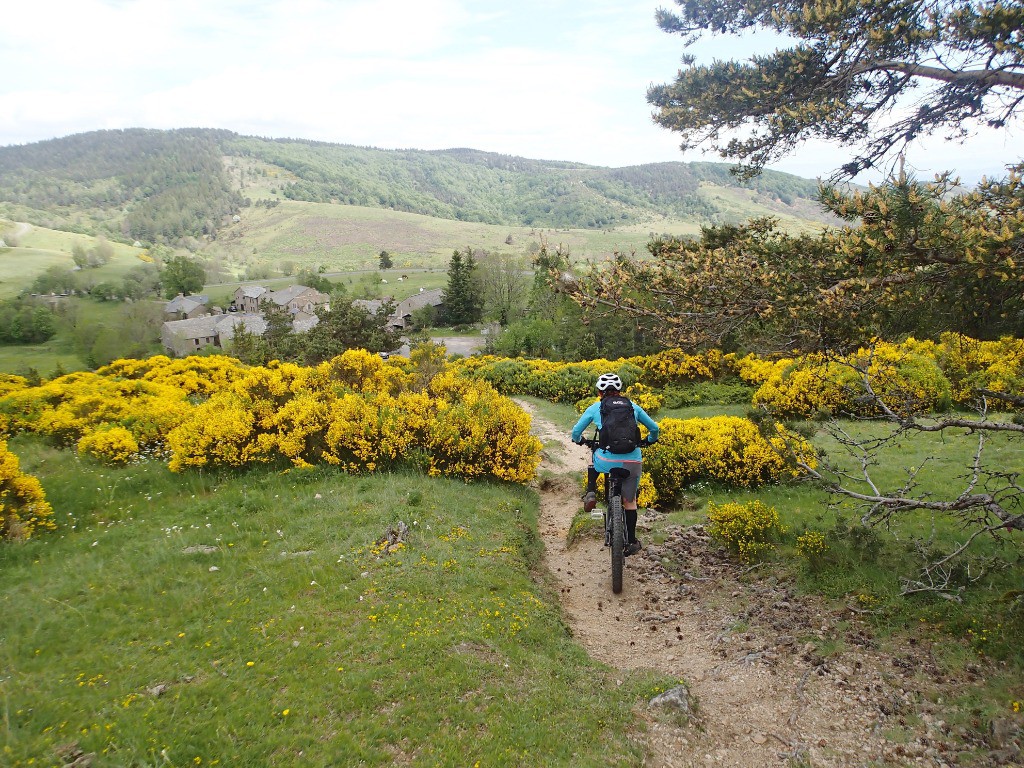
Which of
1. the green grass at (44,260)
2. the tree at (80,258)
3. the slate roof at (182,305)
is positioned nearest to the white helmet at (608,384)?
the slate roof at (182,305)

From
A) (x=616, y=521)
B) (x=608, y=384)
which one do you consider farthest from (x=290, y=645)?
(x=608, y=384)

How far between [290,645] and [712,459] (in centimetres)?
720

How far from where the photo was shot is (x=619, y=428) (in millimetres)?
6129

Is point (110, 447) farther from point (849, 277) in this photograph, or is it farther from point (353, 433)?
point (849, 277)

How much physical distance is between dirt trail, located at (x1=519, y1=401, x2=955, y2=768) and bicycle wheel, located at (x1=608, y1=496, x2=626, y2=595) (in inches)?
9.9

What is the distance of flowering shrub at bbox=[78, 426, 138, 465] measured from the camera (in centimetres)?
880

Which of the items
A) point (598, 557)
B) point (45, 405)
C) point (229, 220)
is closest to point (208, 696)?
point (598, 557)

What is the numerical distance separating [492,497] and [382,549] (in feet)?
9.15

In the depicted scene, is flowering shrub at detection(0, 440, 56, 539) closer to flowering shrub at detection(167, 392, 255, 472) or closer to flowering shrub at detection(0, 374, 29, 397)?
flowering shrub at detection(167, 392, 255, 472)

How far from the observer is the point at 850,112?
20.3 ft

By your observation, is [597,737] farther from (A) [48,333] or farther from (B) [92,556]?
(A) [48,333]

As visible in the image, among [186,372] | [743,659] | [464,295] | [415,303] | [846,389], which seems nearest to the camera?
[743,659]

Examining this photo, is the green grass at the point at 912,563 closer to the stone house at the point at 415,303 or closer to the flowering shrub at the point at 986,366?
the flowering shrub at the point at 986,366

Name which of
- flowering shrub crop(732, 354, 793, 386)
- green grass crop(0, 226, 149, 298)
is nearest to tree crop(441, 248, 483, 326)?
flowering shrub crop(732, 354, 793, 386)
